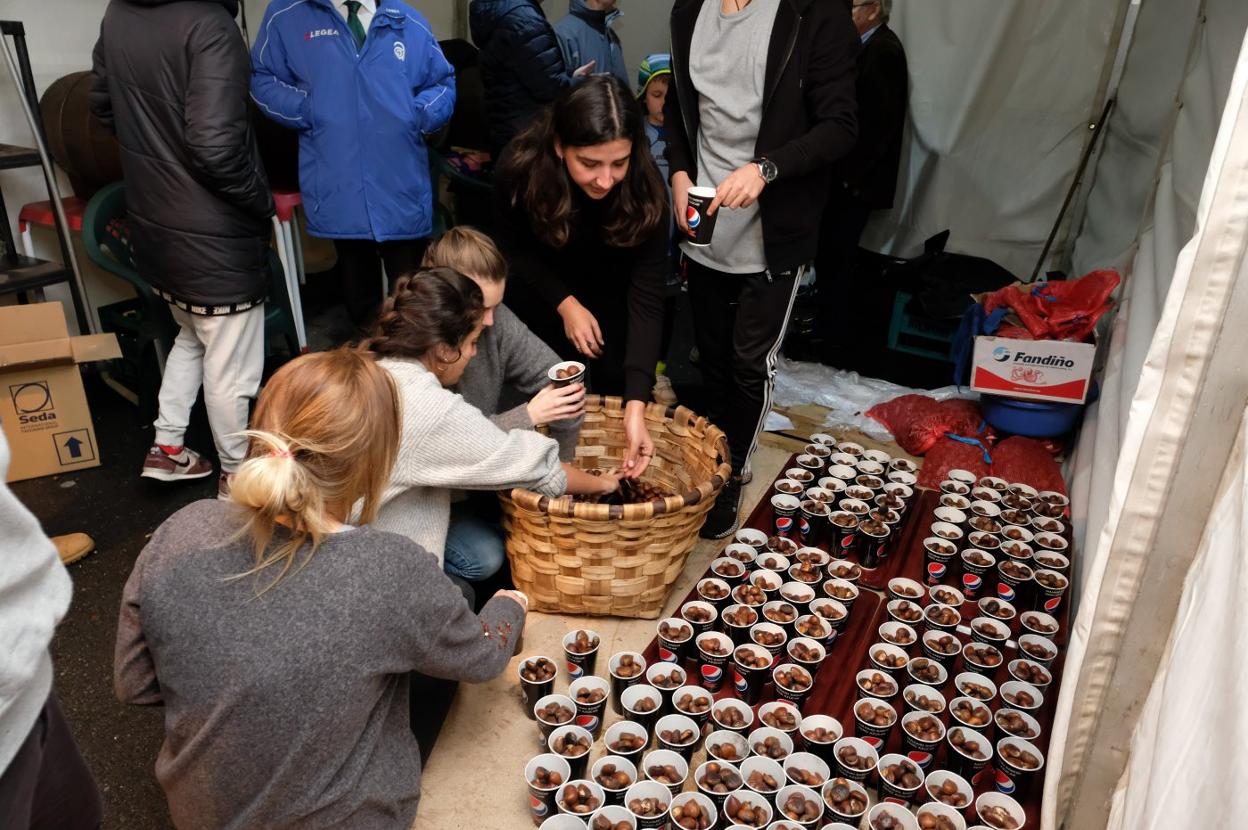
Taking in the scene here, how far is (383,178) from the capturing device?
2951mm

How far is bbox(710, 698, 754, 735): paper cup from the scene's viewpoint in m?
1.66

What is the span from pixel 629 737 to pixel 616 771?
7 cm

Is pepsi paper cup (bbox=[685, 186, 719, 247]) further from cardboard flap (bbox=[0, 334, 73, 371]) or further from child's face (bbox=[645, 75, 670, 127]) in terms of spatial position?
cardboard flap (bbox=[0, 334, 73, 371])

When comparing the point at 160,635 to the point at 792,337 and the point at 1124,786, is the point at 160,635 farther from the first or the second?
the point at 792,337

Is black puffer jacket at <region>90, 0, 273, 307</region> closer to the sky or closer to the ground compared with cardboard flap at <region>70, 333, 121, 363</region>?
closer to the sky

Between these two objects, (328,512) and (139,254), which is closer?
(328,512)

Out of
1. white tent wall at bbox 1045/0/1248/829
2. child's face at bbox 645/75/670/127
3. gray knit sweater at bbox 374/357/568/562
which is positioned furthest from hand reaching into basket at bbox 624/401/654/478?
child's face at bbox 645/75/670/127

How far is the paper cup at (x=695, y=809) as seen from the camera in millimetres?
1443

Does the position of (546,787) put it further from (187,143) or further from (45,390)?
(45,390)

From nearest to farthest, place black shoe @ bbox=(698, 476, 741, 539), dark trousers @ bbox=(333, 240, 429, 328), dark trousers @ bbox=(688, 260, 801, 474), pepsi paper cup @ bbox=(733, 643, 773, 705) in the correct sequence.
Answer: pepsi paper cup @ bbox=(733, 643, 773, 705)
dark trousers @ bbox=(688, 260, 801, 474)
black shoe @ bbox=(698, 476, 741, 539)
dark trousers @ bbox=(333, 240, 429, 328)

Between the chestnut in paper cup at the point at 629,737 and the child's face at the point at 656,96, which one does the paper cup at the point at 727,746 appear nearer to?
the chestnut in paper cup at the point at 629,737

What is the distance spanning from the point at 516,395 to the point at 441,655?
165 cm

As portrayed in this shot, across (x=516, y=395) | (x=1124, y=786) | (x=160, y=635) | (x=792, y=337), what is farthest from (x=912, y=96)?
(x=160, y=635)

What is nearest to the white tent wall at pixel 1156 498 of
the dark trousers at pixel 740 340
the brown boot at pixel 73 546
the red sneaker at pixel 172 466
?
the dark trousers at pixel 740 340
